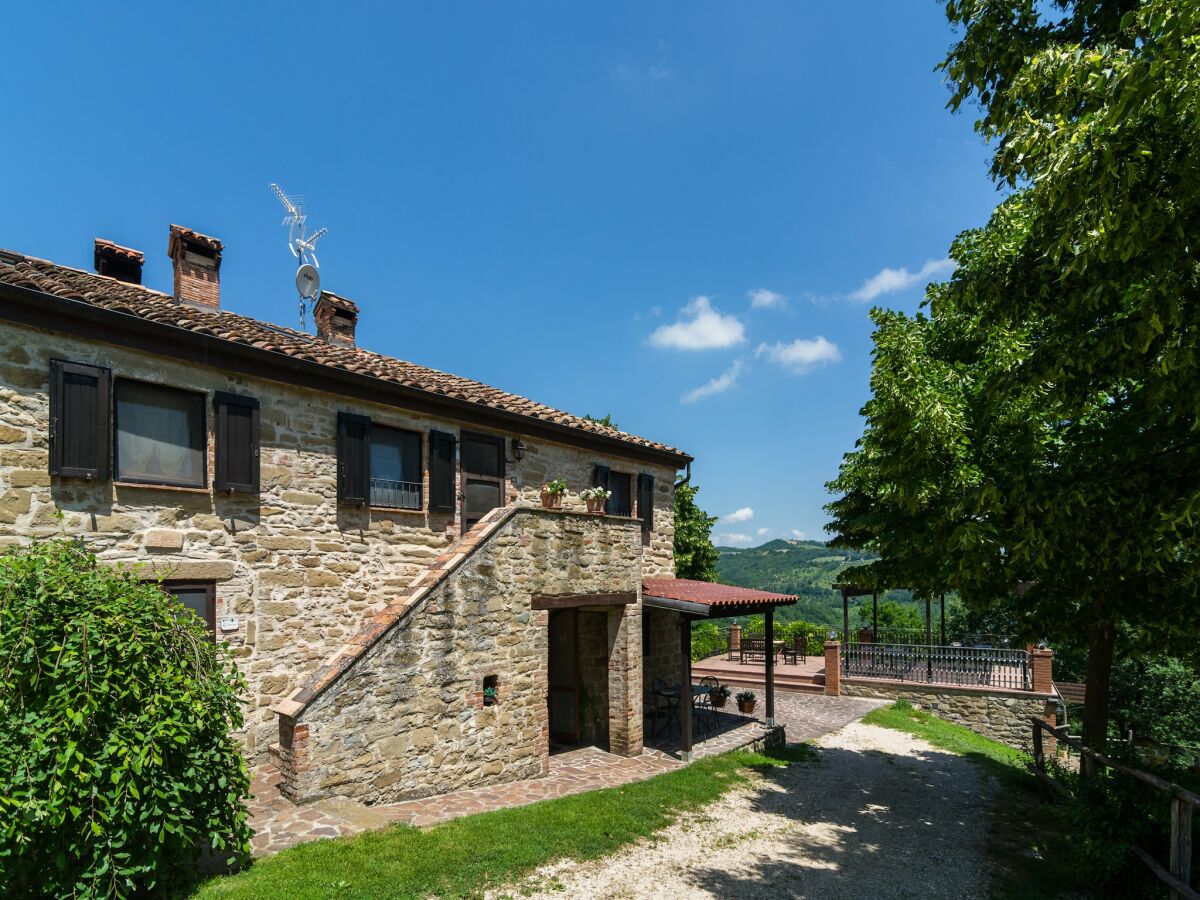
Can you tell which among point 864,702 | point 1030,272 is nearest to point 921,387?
point 1030,272

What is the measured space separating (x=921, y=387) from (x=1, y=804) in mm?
10762

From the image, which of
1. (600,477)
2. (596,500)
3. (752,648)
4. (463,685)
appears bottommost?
(752,648)

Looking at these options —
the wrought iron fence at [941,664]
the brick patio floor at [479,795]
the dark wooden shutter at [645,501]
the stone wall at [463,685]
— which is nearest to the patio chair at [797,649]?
the wrought iron fence at [941,664]

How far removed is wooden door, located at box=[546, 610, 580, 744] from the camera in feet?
40.8

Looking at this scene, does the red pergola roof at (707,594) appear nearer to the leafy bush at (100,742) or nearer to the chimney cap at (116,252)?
the leafy bush at (100,742)

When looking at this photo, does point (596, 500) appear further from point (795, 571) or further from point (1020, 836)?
point (795, 571)

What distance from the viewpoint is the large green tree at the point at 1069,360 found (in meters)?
4.65

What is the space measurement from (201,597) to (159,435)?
82.6 inches

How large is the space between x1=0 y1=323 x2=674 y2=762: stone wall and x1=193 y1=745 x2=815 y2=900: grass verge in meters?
3.03

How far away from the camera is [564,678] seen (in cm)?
1265

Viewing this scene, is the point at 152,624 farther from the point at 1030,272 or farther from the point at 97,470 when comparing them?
the point at 1030,272

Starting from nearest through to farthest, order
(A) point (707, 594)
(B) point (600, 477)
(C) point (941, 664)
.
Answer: (A) point (707, 594) < (B) point (600, 477) < (C) point (941, 664)

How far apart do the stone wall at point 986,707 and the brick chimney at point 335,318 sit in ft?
57.8

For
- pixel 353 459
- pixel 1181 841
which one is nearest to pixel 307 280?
pixel 353 459
